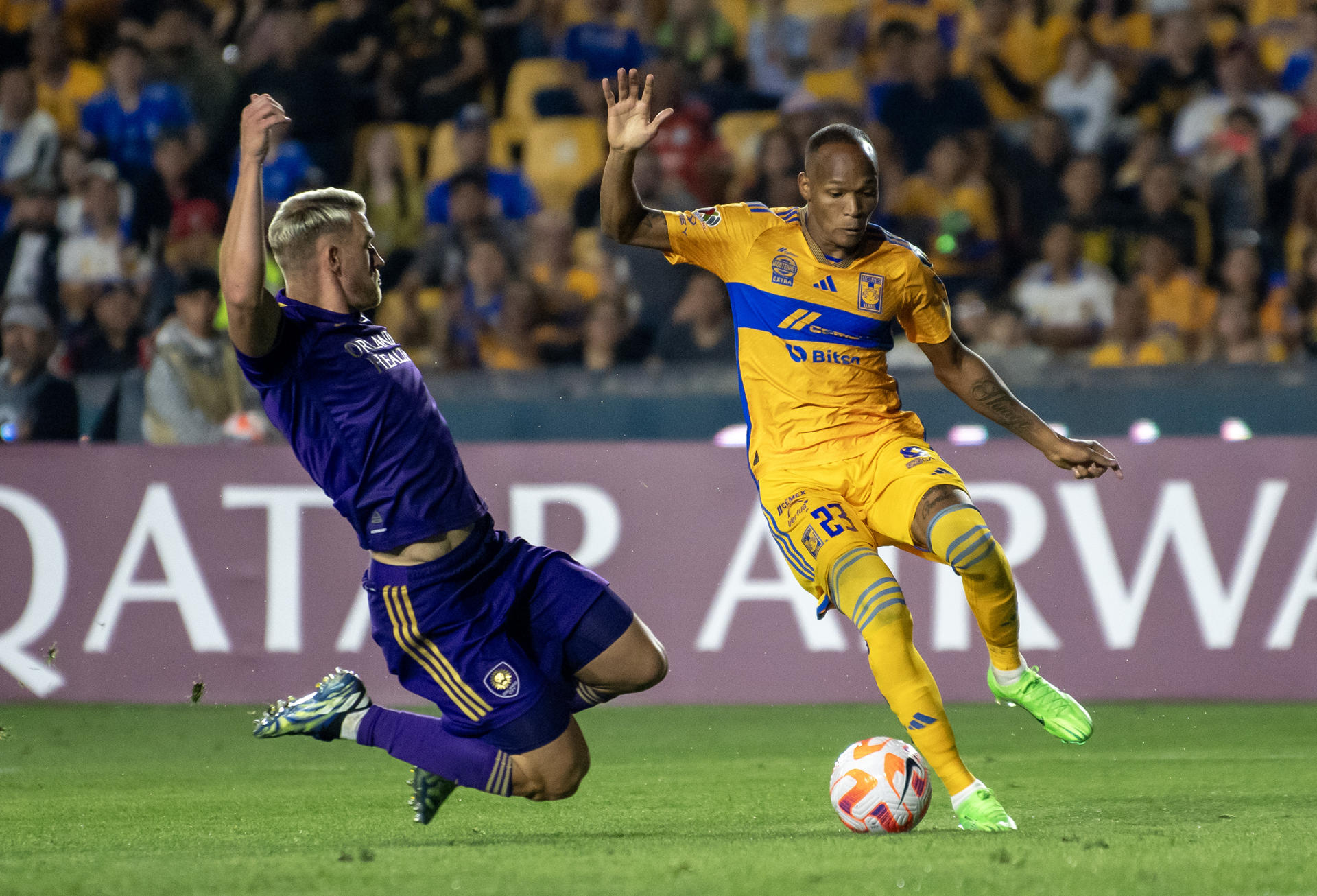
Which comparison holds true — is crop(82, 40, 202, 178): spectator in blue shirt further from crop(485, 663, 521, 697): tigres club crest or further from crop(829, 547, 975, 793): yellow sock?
crop(829, 547, 975, 793): yellow sock

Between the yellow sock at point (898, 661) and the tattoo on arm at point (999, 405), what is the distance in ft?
2.44

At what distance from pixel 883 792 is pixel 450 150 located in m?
8.23

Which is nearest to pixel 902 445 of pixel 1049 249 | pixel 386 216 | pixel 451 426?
pixel 451 426

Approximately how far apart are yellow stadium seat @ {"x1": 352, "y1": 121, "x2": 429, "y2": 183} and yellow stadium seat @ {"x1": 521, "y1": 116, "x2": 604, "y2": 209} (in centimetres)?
79

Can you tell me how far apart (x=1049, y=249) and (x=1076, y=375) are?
184 centimetres

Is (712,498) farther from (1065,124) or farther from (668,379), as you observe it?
(1065,124)

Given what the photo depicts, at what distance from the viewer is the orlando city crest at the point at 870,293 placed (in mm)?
5438

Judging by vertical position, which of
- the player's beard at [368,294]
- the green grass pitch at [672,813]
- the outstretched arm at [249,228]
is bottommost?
the green grass pitch at [672,813]

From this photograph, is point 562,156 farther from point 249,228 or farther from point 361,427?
point 249,228

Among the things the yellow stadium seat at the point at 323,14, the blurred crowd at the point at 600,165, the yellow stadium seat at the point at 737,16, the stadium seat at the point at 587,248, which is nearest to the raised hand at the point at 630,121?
the blurred crowd at the point at 600,165

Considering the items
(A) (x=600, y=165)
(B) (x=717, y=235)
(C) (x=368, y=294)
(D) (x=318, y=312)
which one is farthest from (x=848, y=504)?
(A) (x=600, y=165)

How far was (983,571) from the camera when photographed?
A: 5082 millimetres

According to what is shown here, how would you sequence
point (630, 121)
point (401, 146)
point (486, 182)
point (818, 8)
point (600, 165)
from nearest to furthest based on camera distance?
point (630, 121)
point (486, 182)
point (600, 165)
point (401, 146)
point (818, 8)

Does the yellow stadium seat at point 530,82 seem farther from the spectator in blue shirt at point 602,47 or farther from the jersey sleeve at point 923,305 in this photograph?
the jersey sleeve at point 923,305
